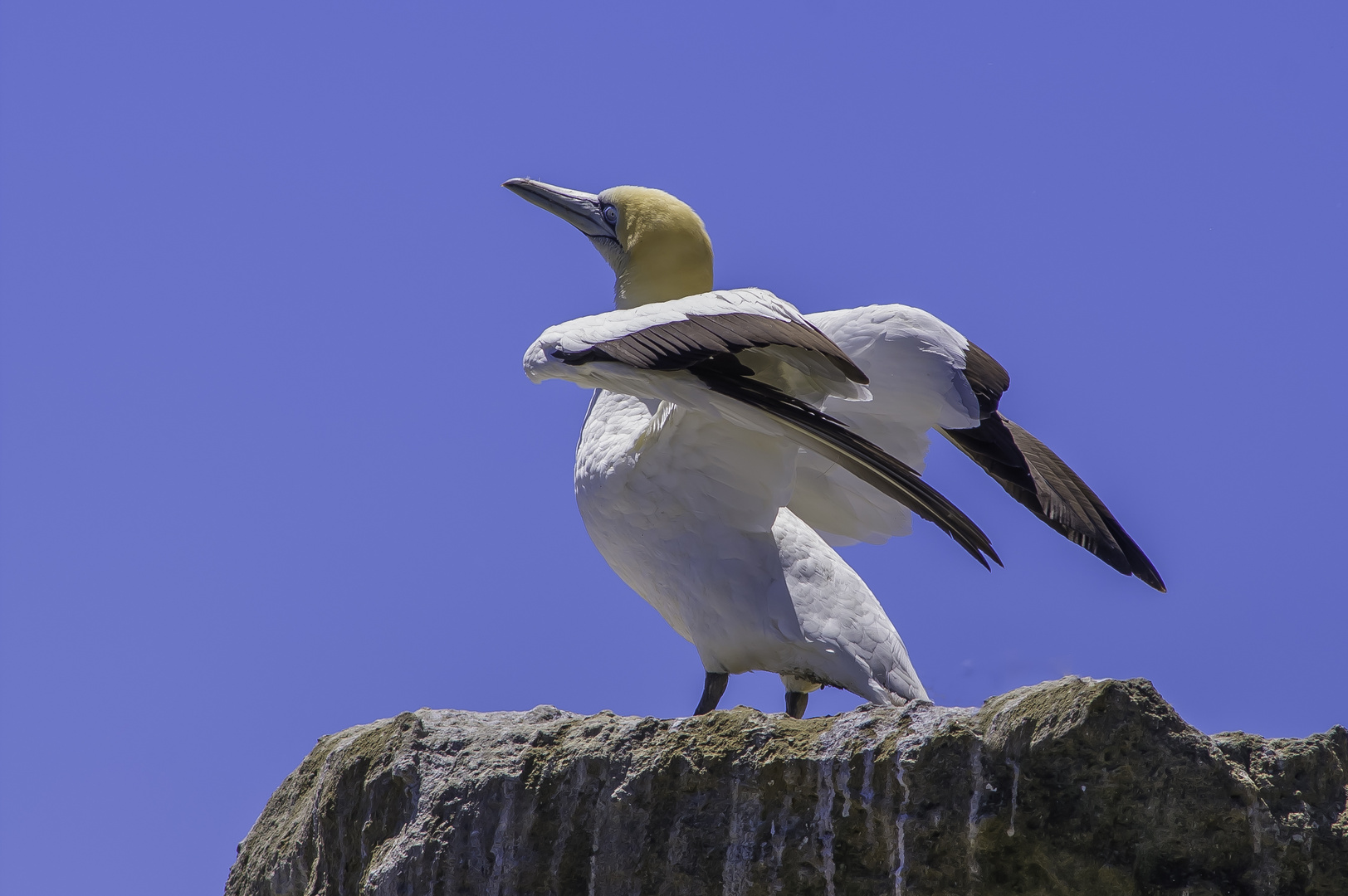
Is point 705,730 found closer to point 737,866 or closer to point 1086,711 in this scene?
point 737,866

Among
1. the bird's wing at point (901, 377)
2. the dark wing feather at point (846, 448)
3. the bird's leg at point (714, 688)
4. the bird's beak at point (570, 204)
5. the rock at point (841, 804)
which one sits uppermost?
the bird's beak at point (570, 204)

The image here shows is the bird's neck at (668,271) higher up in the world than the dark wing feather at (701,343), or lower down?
higher up

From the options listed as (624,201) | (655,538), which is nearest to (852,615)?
(655,538)

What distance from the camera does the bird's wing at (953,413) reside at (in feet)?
24.3

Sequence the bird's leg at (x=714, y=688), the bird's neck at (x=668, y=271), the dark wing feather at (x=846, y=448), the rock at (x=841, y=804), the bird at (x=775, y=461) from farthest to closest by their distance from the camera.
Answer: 1. the bird's neck at (x=668, y=271)
2. the bird's leg at (x=714, y=688)
3. the bird at (x=775, y=461)
4. the dark wing feather at (x=846, y=448)
5. the rock at (x=841, y=804)

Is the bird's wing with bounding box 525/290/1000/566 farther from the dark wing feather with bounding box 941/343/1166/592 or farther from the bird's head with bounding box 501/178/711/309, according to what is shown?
the bird's head with bounding box 501/178/711/309

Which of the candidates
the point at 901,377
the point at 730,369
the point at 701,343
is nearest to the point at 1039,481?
the point at 901,377

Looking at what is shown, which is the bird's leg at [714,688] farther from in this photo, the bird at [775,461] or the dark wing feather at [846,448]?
the dark wing feather at [846,448]

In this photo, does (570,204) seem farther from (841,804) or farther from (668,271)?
(841,804)

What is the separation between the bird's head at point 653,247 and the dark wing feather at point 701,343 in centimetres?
186

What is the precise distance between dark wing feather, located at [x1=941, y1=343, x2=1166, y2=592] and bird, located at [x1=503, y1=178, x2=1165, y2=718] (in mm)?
10

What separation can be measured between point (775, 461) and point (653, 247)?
185cm

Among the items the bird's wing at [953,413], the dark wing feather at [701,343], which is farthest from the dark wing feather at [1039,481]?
the dark wing feather at [701,343]

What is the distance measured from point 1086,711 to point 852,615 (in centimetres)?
235
